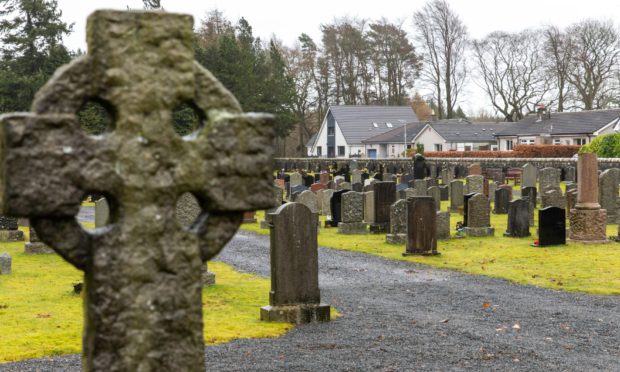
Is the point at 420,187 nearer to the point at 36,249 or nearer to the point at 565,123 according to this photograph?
the point at 36,249

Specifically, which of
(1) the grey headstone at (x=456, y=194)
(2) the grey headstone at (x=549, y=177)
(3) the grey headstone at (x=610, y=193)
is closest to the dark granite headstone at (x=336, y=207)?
(1) the grey headstone at (x=456, y=194)

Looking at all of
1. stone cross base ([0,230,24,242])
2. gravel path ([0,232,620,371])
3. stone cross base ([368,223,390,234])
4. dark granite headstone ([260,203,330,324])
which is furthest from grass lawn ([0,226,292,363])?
stone cross base ([368,223,390,234])

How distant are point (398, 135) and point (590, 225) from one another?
196 feet

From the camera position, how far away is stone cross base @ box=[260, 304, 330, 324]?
1037 cm

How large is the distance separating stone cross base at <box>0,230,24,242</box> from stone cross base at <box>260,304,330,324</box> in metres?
11.8

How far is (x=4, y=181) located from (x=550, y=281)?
1181 cm

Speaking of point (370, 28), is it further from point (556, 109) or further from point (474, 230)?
point (474, 230)

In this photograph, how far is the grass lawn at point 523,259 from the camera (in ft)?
45.0

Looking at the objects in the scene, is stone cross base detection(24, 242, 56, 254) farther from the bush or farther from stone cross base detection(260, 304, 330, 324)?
the bush

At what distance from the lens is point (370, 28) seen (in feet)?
264

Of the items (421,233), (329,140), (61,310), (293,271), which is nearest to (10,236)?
(61,310)

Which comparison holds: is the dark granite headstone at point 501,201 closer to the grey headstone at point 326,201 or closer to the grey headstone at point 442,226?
the grey headstone at point 326,201

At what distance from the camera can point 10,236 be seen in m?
20.1

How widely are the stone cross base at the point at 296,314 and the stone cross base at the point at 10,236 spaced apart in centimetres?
1181
